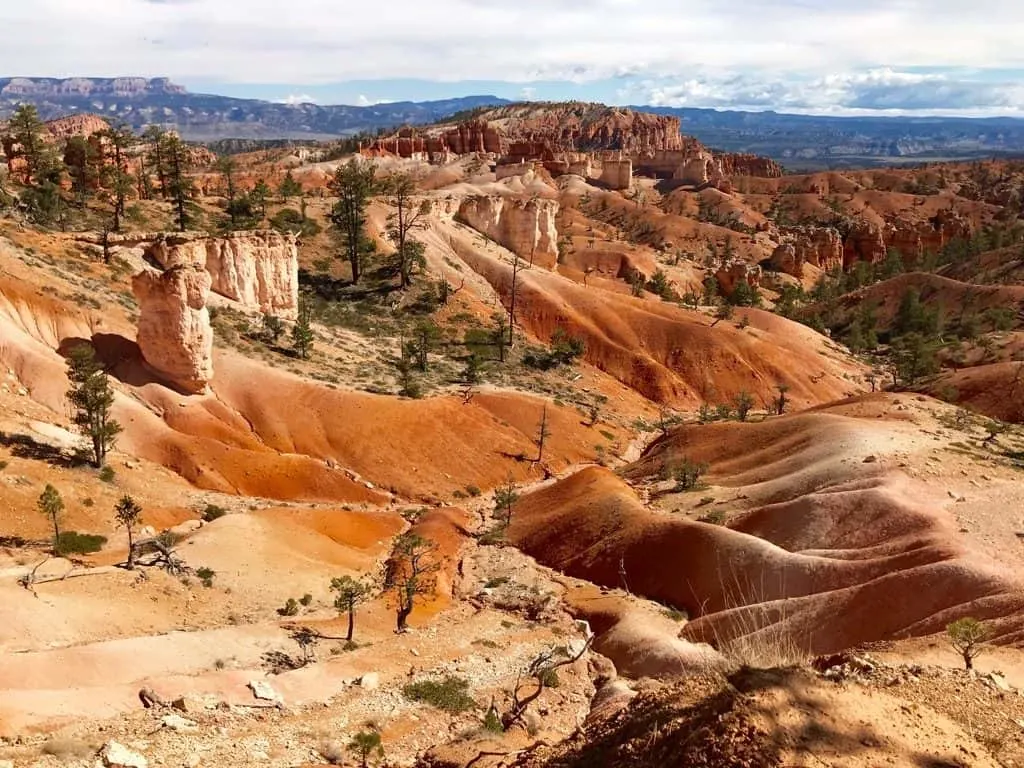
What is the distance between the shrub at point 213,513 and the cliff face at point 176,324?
998cm

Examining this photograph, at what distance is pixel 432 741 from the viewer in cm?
1728

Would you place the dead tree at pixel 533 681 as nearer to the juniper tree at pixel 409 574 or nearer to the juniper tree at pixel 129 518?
the juniper tree at pixel 409 574

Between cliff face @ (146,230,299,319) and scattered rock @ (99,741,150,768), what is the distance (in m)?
39.1

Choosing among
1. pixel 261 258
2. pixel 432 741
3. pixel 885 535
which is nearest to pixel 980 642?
pixel 885 535

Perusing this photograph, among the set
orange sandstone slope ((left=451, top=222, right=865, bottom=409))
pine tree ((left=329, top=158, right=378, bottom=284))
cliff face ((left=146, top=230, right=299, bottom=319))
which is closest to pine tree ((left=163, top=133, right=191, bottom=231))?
pine tree ((left=329, top=158, right=378, bottom=284))

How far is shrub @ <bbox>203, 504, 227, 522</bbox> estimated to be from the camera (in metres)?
31.0

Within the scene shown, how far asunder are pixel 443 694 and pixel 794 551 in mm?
13909

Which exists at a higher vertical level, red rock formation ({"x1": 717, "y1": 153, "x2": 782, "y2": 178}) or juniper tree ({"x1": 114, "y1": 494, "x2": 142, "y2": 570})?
red rock formation ({"x1": 717, "y1": 153, "x2": 782, "y2": 178})

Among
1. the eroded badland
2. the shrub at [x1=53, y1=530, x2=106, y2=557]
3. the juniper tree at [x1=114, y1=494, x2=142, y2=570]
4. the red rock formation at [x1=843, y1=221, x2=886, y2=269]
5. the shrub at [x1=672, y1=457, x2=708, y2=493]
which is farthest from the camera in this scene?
the red rock formation at [x1=843, y1=221, x2=886, y2=269]

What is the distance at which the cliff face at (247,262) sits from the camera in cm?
4916

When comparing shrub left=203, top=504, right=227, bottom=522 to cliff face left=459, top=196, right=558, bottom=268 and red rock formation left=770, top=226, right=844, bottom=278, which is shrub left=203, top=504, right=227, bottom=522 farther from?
red rock formation left=770, top=226, right=844, bottom=278

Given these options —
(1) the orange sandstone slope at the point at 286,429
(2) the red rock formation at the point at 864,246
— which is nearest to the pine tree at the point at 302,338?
(1) the orange sandstone slope at the point at 286,429

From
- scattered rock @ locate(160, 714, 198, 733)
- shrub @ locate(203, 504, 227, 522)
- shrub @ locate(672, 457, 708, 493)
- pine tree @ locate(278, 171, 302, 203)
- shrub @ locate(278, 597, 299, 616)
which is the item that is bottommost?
shrub @ locate(672, 457, 708, 493)

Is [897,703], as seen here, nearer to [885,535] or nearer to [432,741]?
[432,741]
